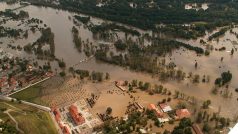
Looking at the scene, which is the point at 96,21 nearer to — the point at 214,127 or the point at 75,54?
the point at 75,54

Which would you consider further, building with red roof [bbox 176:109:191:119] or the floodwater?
the floodwater

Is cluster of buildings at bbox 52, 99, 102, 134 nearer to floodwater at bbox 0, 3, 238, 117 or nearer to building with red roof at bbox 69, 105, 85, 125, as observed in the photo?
building with red roof at bbox 69, 105, 85, 125

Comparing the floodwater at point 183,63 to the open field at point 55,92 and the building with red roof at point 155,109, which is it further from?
the building with red roof at point 155,109

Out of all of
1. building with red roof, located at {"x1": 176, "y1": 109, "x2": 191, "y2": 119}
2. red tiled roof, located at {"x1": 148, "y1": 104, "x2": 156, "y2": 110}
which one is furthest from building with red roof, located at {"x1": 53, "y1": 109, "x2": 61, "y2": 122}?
building with red roof, located at {"x1": 176, "y1": 109, "x2": 191, "y2": 119}

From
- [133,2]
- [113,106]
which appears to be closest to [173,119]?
[113,106]

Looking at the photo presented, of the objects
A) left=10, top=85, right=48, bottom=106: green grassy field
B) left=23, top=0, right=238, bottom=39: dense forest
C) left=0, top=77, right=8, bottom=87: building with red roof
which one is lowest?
left=10, top=85, right=48, bottom=106: green grassy field

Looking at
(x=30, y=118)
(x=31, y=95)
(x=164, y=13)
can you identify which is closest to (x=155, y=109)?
(x=30, y=118)
